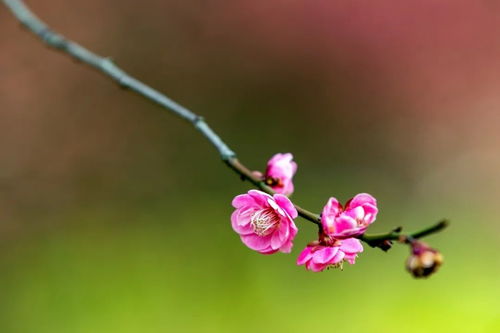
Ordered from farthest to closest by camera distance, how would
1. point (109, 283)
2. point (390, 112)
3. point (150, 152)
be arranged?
point (390, 112) < point (150, 152) < point (109, 283)

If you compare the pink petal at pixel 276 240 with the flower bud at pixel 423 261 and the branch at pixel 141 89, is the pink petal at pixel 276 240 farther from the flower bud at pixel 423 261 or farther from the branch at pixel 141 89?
the flower bud at pixel 423 261

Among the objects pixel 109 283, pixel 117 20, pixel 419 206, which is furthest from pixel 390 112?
pixel 109 283

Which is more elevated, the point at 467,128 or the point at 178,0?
the point at 178,0

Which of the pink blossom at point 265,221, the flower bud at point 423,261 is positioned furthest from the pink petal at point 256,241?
the flower bud at point 423,261

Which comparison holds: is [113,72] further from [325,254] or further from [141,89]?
[325,254]

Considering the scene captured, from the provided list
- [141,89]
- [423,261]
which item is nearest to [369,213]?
[423,261]

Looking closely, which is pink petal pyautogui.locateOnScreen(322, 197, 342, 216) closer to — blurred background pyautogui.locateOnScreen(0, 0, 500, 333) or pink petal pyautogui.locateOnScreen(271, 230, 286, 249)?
pink petal pyautogui.locateOnScreen(271, 230, 286, 249)

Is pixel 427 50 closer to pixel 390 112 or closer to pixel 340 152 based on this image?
pixel 390 112
